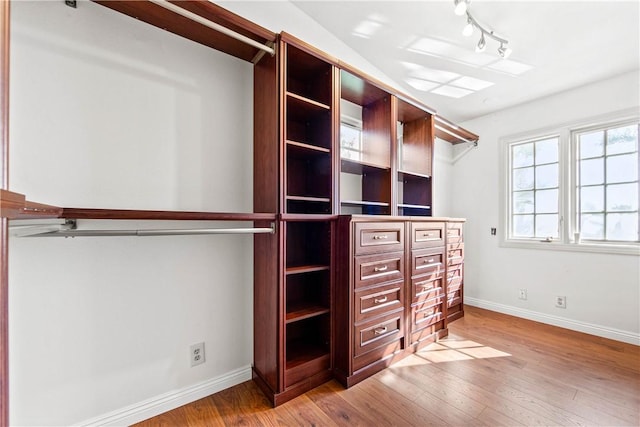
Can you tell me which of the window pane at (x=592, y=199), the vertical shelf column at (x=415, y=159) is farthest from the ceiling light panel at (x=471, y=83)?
the window pane at (x=592, y=199)

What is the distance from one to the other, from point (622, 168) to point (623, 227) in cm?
57

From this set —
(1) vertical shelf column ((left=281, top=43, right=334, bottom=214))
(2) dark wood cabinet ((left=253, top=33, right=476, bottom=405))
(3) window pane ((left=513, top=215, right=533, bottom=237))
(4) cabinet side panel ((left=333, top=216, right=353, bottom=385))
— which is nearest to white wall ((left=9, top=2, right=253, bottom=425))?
(2) dark wood cabinet ((left=253, top=33, right=476, bottom=405))

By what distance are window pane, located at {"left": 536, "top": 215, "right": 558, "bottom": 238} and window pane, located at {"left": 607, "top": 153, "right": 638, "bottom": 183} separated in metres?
0.58

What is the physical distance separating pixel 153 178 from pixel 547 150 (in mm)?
3868

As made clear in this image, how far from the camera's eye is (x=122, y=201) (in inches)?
54.7

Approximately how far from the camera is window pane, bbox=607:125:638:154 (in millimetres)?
2461

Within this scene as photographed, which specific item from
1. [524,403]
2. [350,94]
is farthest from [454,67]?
[524,403]

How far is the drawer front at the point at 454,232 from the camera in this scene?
2.71 meters

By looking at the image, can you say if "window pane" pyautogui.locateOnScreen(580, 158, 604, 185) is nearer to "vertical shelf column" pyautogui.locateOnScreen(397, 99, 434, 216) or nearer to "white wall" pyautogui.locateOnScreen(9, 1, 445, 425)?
"vertical shelf column" pyautogui.locateOnScreen(397, 99, 434, 216)

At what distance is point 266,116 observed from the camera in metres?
1.66

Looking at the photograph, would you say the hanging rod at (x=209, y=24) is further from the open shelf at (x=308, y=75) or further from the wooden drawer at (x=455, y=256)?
the wooden drawer at (x=455, y=256)

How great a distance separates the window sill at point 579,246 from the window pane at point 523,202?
0.38m

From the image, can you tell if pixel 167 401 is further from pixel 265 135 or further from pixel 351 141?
pixel 351 141

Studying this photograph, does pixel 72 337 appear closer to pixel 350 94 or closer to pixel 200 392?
pixel 200 392
